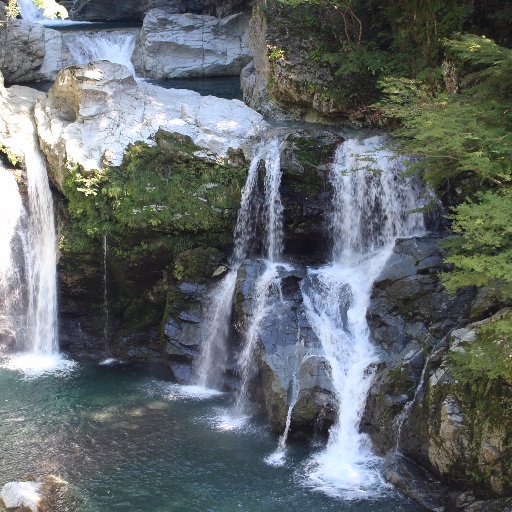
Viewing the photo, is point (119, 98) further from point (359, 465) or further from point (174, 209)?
point (359, 465)

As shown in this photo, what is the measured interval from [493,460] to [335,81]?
33.1ft

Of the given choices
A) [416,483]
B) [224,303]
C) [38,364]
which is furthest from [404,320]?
[38,364]

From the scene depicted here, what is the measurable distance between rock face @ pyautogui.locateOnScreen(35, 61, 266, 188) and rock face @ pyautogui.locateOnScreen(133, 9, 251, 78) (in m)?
7.93

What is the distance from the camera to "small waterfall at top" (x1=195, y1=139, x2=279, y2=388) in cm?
1286

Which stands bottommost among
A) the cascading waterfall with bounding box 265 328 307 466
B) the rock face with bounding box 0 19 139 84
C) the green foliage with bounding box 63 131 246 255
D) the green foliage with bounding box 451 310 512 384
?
the cascading waterfall with bounding box 265 328 307 466

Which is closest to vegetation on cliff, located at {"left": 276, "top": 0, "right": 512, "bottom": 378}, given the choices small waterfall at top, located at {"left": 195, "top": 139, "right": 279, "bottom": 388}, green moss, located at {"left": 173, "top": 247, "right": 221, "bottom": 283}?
small waterfall at top, located at {"left": 195, "top": 139, "right": 279, "bottom": 388}

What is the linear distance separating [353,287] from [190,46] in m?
15.1

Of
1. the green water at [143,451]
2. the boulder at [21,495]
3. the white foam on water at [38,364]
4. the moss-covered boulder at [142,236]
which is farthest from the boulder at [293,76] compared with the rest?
the boulder at [21,495]

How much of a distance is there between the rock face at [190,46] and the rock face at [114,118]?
26.0ft

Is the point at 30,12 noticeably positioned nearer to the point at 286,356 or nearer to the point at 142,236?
the point at 142,236

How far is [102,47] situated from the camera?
78.1 feet

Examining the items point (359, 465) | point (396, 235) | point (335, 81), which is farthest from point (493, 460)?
point (335, 81)

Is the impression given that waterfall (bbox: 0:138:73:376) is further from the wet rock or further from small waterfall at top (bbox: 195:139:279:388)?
the wet rock

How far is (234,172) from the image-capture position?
14094mm
